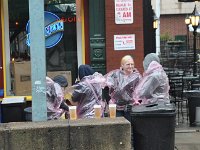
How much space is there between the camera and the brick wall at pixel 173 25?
4425 centimetres

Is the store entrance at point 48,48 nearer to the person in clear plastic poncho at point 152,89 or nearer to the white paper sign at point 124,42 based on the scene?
the white paper sign at point 124,42

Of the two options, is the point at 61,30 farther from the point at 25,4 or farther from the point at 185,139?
the point at 185,139

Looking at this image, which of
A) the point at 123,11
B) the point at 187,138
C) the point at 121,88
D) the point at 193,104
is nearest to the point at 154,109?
the point at 121,88

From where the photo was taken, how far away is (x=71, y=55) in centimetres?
942

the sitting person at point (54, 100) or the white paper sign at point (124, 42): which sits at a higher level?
the white paper sign at point (124, 42)

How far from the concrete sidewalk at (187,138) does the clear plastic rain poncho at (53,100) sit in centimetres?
235

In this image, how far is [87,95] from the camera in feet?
21.4

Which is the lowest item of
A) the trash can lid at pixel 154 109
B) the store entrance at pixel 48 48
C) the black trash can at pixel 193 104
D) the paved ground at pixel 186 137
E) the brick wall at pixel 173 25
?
the paved ground at pixel 186 137

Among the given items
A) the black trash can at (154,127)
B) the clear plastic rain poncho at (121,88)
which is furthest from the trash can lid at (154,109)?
the clear plastic rain poncho at (121,88)

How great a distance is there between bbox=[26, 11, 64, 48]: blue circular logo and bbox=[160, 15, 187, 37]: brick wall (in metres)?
35.5

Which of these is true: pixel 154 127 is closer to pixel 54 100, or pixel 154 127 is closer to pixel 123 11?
pixel 54 100

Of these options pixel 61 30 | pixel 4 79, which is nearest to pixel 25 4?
pixel 61 30

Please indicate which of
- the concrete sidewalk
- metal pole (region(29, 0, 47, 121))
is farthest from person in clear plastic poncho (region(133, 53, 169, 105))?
metal pole (region(29, 0, 47, 121))

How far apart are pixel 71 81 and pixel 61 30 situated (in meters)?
1.09
